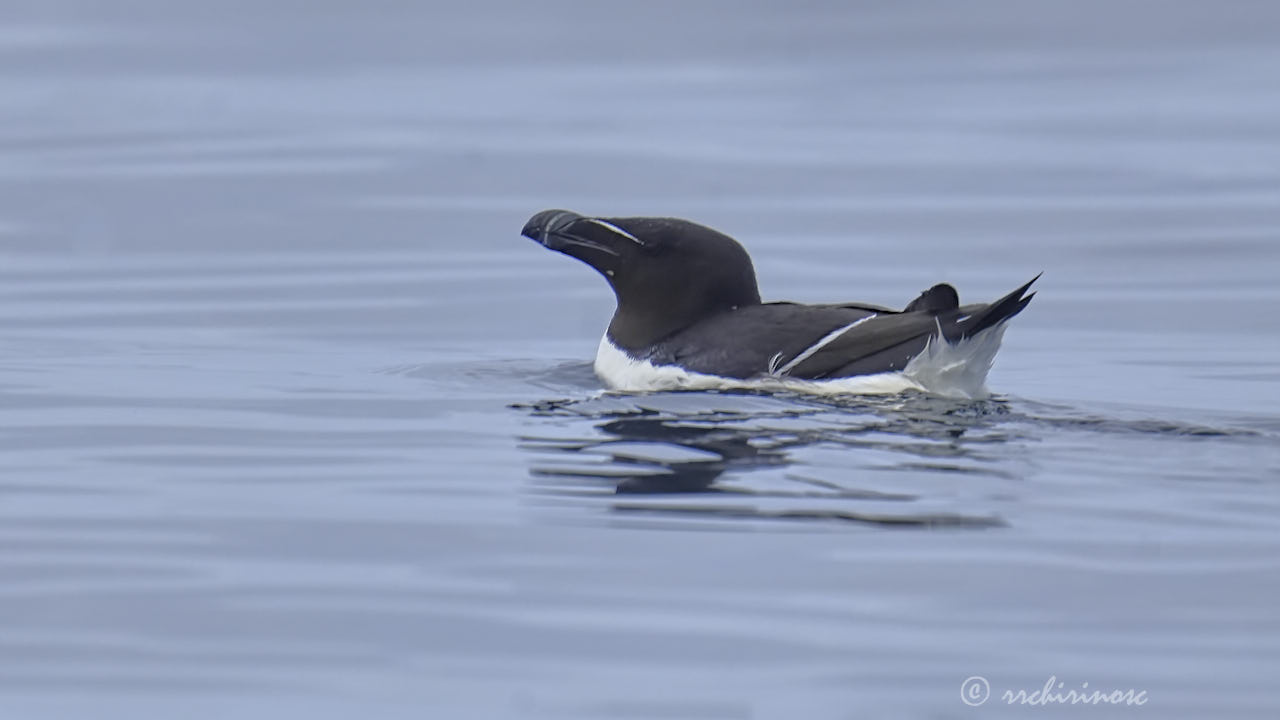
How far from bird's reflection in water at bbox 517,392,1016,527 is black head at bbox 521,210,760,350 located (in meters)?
0.68

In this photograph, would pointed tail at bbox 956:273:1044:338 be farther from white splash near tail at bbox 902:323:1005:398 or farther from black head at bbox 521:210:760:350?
black head at bbox 521:210:760:350

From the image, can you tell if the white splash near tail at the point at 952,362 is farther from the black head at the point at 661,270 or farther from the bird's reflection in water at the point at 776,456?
the black head at the point at 661,270

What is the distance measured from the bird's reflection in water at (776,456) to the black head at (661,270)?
0.68 meters

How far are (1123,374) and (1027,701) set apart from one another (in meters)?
5.59

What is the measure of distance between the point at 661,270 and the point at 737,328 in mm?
688

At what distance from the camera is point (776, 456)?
6.85 meters

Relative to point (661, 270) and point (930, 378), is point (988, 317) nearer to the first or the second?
point (930, 378)

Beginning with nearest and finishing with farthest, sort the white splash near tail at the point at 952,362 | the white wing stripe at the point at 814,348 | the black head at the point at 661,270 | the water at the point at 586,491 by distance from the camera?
1. the water at the point at 586,491
2. the white splash near tail at the point at 952,362
3. the white wing stripe at the point at 814,348
4. the black head at the point at 661,270

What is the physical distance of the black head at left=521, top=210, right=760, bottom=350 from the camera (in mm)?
8820

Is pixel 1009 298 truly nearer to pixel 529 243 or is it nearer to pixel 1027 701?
pixel 1027 701

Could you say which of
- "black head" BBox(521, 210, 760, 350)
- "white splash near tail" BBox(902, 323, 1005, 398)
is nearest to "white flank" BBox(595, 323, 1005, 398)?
"white splash near tail" BBox(902, 323, 1005, 398)

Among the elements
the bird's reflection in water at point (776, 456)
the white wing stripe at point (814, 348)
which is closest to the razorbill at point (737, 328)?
the white wing stripe at point (814, 348)

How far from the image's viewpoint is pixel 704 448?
7043 millimetres

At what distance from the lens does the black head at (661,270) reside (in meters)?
8.82
